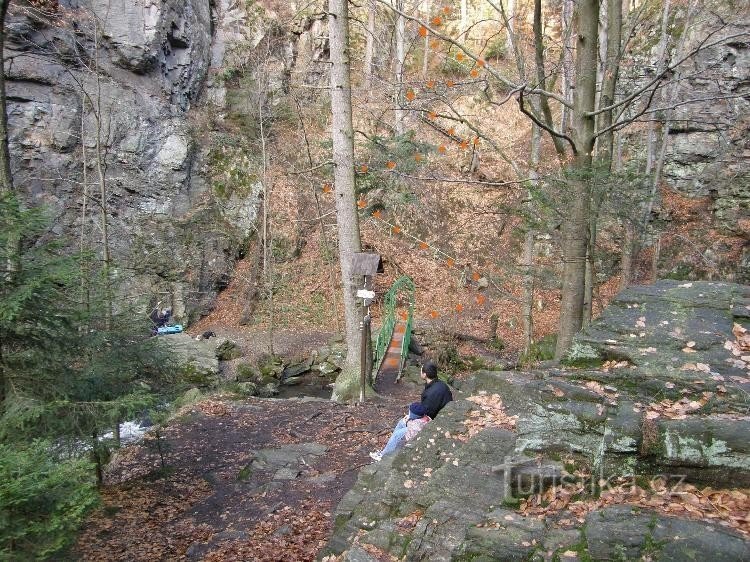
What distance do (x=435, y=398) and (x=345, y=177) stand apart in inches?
192

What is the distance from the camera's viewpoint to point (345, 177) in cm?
905

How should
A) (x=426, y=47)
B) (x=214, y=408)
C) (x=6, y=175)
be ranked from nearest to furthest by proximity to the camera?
1. (x=6, y=175)
2. (x=214, y=408)
3. (x=426, y=47)

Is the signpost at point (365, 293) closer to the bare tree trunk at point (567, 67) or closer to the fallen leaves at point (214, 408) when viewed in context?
the fallen leaves at point (214, 408)

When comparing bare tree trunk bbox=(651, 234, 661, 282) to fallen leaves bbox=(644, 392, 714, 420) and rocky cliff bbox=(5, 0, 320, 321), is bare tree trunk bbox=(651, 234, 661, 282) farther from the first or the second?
rocky cliff bbox=(5, 0, 320, 321)

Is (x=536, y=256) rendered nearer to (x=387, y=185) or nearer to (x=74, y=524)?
(x=387, y=185)

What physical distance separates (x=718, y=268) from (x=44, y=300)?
14.9m

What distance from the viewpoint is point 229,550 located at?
4848mm

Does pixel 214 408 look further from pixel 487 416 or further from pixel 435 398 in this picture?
pixel 487 416

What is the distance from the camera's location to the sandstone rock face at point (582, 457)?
9.84 ft

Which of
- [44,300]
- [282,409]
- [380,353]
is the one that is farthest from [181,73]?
[44,300]

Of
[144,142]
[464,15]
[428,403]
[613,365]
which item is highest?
[464,15]

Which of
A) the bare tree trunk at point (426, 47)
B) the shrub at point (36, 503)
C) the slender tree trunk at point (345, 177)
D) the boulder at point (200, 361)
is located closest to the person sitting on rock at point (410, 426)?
the shrub at point (36, 503)

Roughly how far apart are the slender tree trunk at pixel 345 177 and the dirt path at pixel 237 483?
32.7 inches

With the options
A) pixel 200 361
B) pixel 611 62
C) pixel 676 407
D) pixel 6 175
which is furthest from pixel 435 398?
pixel 200 361
